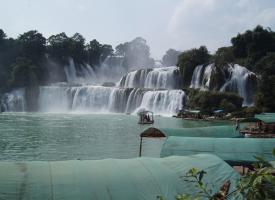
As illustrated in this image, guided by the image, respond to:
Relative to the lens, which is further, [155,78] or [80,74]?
[80,74]

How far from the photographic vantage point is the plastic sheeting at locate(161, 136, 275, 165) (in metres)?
13.1

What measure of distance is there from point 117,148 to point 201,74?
4383cm

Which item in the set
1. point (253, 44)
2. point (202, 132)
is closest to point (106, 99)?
point (253, 44)

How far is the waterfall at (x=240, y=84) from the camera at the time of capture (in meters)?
63.7

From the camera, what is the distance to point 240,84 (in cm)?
6388

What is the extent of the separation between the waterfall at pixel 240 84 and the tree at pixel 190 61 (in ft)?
22.0

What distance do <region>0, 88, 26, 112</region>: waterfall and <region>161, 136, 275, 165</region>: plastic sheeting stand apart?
63659 millimetres

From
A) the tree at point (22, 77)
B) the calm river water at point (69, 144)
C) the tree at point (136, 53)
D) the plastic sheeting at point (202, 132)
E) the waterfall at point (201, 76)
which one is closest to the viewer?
the plastic sheeting at point (202, 132)

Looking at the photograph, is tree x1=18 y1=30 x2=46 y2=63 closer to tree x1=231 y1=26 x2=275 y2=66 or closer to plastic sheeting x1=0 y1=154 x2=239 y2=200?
tree x1=231 y1=26 x2=275 y2=66

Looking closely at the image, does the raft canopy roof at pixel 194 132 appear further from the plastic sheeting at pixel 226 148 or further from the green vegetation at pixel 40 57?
the green vegetation at pixel 40 57

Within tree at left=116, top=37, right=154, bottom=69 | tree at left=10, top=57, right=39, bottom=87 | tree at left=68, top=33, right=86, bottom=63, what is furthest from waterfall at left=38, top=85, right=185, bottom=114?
tree at left=116, top=37, right=154, bottom=69

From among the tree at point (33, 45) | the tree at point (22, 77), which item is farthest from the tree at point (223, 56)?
the tree at point (33, 45)

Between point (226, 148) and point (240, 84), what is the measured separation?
52.1m

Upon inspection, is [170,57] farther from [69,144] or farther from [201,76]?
[69,144]
